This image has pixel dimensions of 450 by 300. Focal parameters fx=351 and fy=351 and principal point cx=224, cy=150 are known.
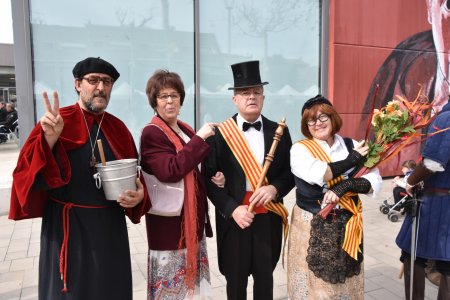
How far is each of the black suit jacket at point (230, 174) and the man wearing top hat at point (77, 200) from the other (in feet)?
1.87

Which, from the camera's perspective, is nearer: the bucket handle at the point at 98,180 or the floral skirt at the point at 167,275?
the bucket handle at the point at 98,180

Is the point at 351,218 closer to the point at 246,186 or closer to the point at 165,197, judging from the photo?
the point at 246,186

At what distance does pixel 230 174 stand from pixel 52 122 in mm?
1201

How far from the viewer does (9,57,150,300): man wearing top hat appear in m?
1.71

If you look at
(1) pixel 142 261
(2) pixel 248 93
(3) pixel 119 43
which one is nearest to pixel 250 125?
(2) pixel 248 93

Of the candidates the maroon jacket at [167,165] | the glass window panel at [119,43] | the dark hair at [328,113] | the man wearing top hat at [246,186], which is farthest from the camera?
the glass window panel at [119,43]

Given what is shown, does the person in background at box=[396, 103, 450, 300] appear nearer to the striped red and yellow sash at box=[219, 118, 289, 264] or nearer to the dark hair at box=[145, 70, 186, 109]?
the striped red and yellow sash at box=[219, 118, 289, 264]

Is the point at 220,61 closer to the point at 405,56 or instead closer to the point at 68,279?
the point at 405,56

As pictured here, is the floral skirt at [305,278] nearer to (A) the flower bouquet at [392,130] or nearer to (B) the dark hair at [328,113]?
(A) the flower bouquet at [392,130]

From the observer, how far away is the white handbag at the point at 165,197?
2.18 metres

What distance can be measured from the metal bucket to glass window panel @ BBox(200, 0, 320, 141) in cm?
496

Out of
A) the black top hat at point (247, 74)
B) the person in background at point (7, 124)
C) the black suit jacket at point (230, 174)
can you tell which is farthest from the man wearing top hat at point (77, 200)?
the person in background at point (7, 124)

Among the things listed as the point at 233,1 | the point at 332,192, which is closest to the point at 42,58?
the point at 233,1

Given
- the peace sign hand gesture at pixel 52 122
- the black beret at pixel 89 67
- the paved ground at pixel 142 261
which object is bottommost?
the paved ground at pixel 142 261
